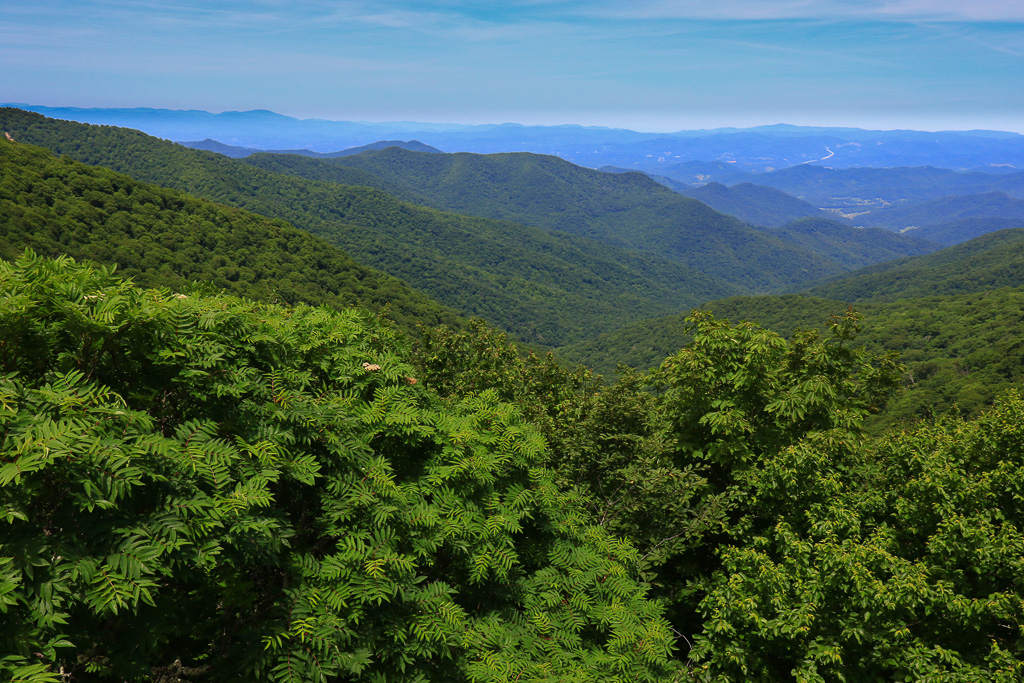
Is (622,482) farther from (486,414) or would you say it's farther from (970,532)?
(970,532)

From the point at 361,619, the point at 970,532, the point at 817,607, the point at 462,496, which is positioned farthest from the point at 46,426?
the point at 970,532

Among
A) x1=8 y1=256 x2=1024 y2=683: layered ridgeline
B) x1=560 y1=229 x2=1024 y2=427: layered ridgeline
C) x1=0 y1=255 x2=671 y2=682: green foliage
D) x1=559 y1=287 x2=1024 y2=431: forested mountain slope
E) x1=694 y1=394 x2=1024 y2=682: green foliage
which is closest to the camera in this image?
x1=0 y1=255 x2=671 y2=682: green foliage

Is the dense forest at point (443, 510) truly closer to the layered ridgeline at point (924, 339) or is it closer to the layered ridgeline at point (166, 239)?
the layered ridgeline at point (924, 339)

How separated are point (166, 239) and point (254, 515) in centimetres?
10630

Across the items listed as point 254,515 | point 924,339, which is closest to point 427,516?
point 254,515

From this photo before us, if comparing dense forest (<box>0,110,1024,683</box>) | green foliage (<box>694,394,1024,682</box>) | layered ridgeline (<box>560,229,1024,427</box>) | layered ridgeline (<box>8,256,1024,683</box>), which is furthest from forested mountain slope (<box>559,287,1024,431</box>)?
green foliage (<box>694,394,1024,682</box>)

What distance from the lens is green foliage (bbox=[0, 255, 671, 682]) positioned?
3.58 metres

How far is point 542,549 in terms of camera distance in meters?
8.22

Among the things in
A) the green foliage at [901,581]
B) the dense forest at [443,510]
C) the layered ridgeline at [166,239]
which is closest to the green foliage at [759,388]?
the dense forest at [443,510]

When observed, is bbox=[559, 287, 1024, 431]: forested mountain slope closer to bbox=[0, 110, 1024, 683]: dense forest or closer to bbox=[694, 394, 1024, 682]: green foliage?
bbox=[0, 110, 1024, 683]: dense forest

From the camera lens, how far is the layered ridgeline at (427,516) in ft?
12.5

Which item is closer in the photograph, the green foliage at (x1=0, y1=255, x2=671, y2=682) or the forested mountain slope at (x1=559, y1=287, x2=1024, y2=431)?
the green foliage at (x1=0, y1=255, x2=671, y2=682)

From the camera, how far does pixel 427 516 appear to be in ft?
19.4

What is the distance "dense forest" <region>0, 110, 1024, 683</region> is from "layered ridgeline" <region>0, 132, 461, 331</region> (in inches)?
2423
